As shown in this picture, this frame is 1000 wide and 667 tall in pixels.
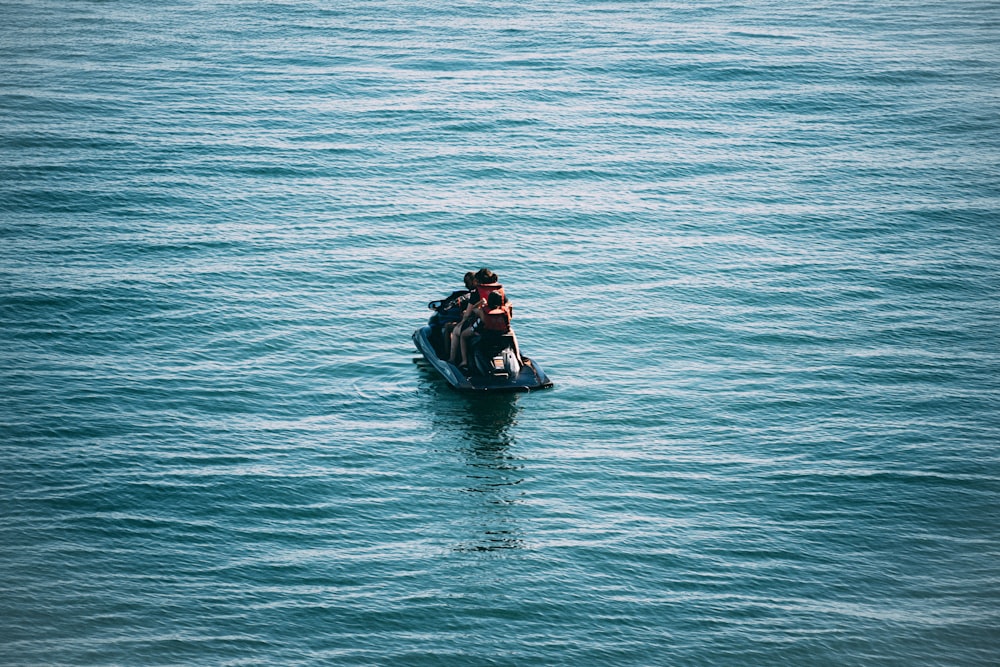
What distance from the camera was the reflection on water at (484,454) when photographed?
24438 mm

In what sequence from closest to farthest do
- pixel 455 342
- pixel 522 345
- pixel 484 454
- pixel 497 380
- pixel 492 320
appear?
1. pixel 484 454
2. pixel 497 380
3. pixel 492 320
4. pixel 455 342
5. pixel 522 345

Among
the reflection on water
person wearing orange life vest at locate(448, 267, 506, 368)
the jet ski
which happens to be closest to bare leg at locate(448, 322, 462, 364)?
person wearing orange life vest at locate(448, 267, 506, 368)

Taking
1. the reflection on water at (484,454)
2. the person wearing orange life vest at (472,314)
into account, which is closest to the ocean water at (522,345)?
the reflection on water at (484,454)

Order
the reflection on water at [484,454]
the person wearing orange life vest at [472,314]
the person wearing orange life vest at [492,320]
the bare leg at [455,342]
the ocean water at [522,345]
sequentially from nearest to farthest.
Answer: the ocean water at [522,345] < the reflection on water at [484,454] < the person wearing orange life vest at [492,320] < the person wearing orange life vest at [472,314] < the bare leg at [455,342]

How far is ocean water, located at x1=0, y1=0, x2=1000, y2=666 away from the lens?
22062 millimetres

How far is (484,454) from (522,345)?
678cm

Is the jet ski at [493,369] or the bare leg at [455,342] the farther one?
the bare leg at [455,342]

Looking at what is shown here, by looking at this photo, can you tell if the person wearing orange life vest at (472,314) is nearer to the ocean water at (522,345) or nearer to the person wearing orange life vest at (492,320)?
the person wearing orange life vest at (492,320)

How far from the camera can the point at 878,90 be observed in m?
58.8

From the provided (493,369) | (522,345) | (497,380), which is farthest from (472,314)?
(522,345)

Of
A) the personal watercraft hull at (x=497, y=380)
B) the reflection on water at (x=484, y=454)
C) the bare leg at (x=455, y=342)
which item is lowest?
the reflection on water at (x=484, y=454)

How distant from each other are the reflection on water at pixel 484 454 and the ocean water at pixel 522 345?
0.10 meters

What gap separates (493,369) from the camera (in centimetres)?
2984

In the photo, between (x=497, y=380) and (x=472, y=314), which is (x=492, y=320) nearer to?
(x=472, y=314)
